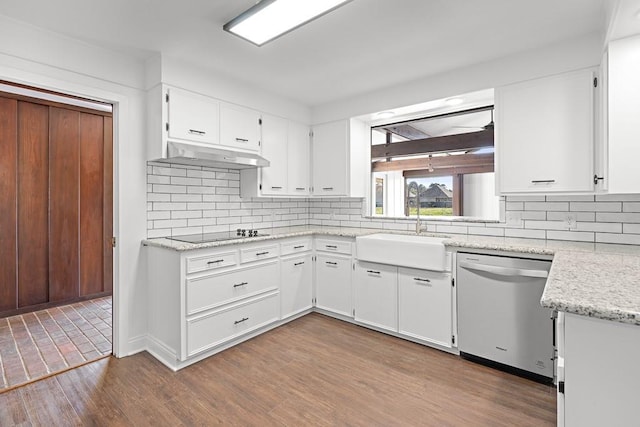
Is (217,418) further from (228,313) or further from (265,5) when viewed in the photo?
(265,5)

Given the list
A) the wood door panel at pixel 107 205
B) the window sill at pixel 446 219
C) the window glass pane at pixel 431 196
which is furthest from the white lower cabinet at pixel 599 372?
the wood door panel at pixel 107 205

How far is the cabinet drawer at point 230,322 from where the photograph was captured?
2.57m

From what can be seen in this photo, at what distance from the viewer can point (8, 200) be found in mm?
3594

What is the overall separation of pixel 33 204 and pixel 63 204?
0.29 meters

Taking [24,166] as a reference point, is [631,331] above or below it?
below

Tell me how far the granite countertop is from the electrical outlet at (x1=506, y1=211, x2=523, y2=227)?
208 mm

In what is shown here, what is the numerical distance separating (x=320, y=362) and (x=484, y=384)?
3.90ft

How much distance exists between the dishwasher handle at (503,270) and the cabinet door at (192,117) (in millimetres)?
2467

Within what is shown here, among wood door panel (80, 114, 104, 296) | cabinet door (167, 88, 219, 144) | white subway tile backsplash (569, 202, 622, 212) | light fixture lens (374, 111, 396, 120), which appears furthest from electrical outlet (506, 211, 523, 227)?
→ wood door panel (80, 114, 104, 296)

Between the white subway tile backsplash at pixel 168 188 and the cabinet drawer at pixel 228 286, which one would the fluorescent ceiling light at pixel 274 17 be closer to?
the white subway tile backsplash at pixel 168 188

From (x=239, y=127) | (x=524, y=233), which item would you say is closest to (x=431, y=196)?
(x=524, y=233)

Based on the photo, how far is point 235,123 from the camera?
3244mm

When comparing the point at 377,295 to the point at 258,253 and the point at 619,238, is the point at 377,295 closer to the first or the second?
the point at 258,253

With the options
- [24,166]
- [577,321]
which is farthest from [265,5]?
[24,166]
